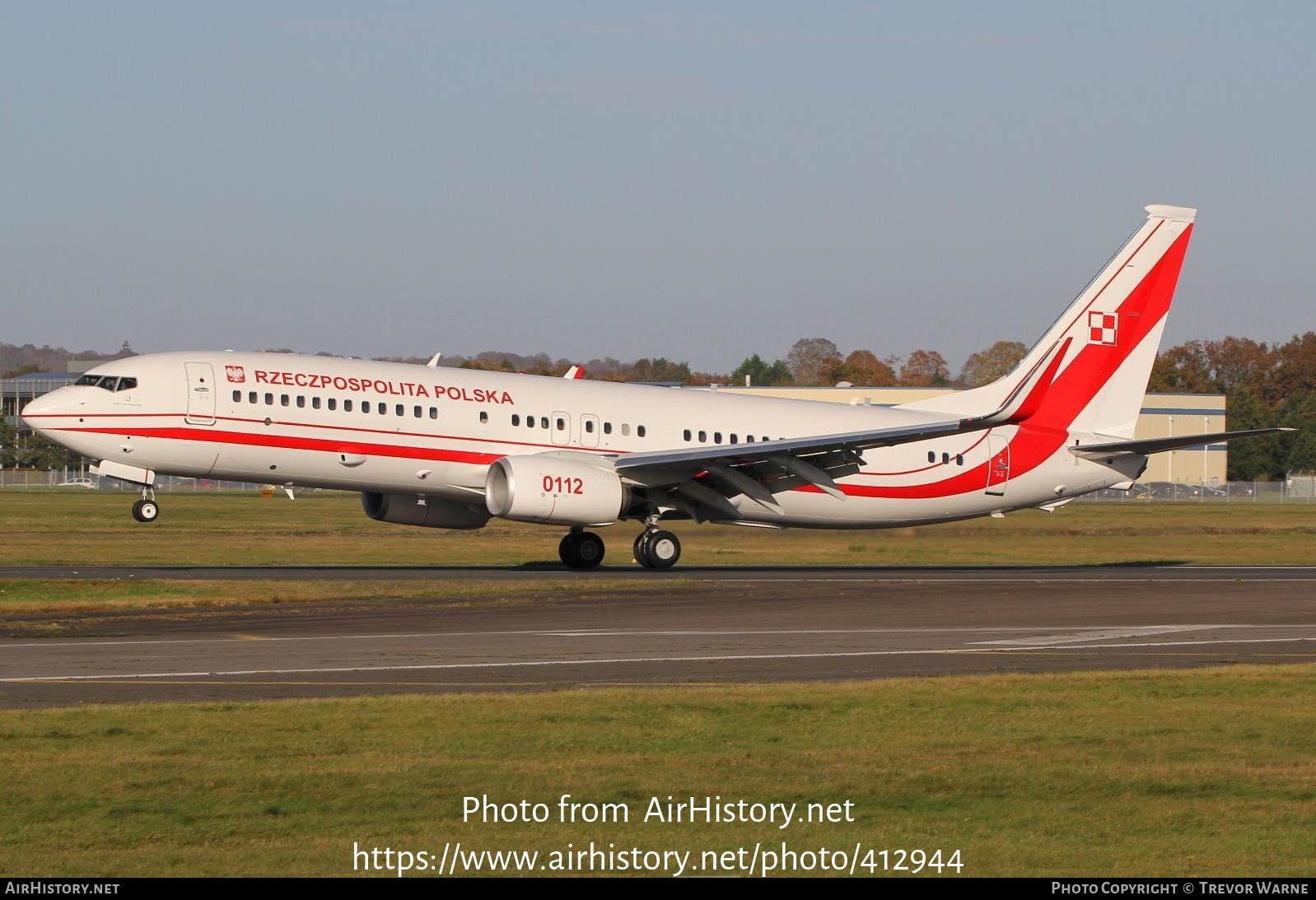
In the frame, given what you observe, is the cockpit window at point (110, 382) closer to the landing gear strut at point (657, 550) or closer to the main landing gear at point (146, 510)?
the main landing gear at point (146, 510)

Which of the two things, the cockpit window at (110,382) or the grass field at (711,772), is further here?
the cockpit window at (110,382)

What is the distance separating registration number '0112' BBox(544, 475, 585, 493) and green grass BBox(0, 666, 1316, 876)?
16.9m

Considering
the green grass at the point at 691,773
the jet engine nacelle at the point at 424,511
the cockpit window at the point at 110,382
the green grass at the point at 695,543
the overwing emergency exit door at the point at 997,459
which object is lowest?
the green grass at the point at 695,543

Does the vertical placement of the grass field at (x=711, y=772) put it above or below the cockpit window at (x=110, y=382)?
below

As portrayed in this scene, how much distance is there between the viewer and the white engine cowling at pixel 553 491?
32.8m

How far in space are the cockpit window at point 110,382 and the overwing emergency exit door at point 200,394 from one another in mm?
1154

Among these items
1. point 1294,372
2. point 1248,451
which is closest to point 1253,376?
point 1294,372

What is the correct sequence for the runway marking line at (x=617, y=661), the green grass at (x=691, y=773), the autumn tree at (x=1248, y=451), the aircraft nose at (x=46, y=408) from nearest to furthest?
1. the green grass at (x=691, y=773)
2. the runway marking line at (x=617, y=661)
3. the aircraft nose at (x=46, y=408)
4. the autumn tree at (x=1248, y=451)

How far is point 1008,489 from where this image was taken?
1545 inches

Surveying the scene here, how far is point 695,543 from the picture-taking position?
40656mm

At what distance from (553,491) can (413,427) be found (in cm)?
335

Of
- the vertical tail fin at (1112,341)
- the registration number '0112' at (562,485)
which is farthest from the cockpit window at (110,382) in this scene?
the vertical tail fin at (1112,341)

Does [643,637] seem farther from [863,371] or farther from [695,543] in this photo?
[863,371]
